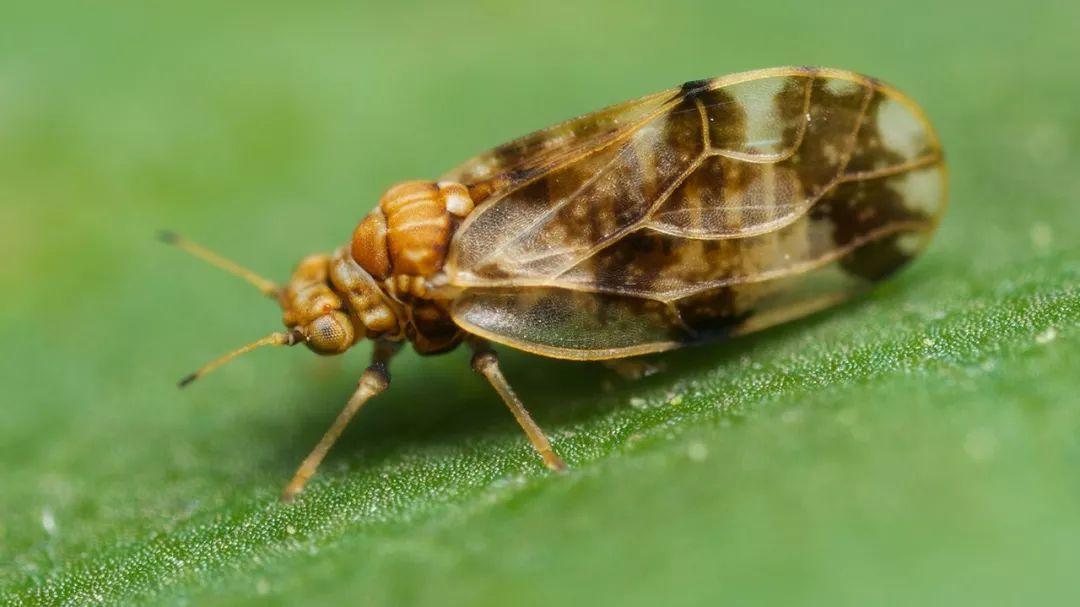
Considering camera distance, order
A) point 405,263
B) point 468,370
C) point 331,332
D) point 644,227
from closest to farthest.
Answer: point 644,227, point 405,263, point 331,332, point 468,370

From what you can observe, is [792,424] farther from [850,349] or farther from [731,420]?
[850,349]

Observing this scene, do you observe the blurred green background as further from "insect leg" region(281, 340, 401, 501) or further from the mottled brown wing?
the mottled brown wing

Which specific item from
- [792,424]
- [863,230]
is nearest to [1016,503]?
[792,424]

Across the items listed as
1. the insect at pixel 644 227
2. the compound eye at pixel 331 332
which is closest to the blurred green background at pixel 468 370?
the insect at pixel 644 227

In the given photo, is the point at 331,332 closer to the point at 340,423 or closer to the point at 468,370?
the point at 340,423

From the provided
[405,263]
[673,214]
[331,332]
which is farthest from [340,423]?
[673,214]

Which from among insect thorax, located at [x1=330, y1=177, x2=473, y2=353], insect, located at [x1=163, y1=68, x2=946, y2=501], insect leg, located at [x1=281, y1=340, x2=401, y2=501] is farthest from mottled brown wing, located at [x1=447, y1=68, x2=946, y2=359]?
insect leg, located at [x1=281, y1=340, x2=401, y2=501]

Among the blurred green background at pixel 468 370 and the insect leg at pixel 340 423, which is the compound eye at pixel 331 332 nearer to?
the insect leg at pixel 340 423
